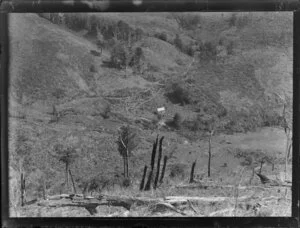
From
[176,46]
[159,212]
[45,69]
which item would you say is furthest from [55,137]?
[176,46]

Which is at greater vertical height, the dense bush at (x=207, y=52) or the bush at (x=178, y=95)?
the dense bush at (x=207, y=52)

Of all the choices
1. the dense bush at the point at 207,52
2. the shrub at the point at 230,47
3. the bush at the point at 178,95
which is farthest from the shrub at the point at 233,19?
the bush at the point at 178,95

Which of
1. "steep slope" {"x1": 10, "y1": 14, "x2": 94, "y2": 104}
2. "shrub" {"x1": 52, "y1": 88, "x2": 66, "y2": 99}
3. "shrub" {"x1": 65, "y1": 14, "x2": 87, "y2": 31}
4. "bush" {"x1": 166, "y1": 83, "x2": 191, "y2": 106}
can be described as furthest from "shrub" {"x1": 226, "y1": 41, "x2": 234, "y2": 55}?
"shrub" {"x1": 52, "y1": 88, "x2": 66, "y2": 99}

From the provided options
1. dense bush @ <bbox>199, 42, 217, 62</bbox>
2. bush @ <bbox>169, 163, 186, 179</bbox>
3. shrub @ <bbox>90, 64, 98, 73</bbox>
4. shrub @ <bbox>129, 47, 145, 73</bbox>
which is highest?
dense bush @ <bbox>199, 42, 217, 62</bbox>

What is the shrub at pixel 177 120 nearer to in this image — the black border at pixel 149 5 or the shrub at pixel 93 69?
the shrub at pixel 93 69

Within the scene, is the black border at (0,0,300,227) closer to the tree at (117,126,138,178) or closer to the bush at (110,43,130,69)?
the bush at (110,43,130,69)
